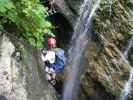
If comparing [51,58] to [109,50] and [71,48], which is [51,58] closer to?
[109,50]

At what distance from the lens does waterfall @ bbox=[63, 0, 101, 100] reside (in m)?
10.3

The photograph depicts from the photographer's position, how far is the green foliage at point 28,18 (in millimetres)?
7071

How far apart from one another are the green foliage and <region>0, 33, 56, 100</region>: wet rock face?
0.53 m

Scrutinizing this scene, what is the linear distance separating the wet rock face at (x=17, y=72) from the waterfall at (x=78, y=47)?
3495 millimetres

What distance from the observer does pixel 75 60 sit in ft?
35.0

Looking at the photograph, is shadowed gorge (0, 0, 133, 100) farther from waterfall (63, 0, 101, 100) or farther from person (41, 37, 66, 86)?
person (41, 37, 66, 86)

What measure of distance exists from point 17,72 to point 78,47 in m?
4.53

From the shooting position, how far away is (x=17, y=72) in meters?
6.29

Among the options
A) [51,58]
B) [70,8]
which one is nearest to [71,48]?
[70,8]

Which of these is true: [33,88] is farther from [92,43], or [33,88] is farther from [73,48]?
[73,48]

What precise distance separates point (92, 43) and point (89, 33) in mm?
339

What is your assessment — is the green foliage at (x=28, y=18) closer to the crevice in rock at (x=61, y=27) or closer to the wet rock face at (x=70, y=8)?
the wet rock face at (x=70, y=8)

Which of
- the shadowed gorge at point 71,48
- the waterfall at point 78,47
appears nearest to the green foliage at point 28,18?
the shadowed gorge at point 71,48

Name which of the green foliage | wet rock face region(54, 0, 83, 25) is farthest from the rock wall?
the green foliage
